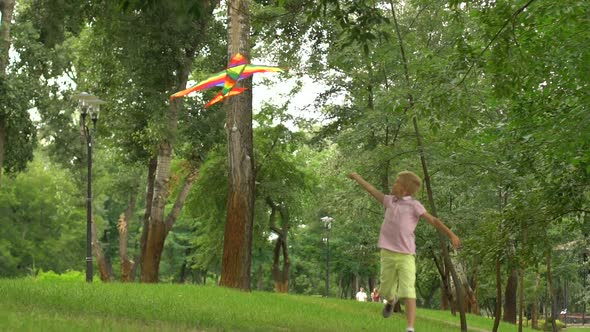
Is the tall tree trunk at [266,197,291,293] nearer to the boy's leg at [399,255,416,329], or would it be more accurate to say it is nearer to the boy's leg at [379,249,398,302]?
the boy's leg at [379,249,398,302]

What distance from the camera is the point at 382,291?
8508 millimetres

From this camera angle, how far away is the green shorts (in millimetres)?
8273

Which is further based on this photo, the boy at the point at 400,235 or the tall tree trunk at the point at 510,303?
the tall tree trunk at the point at 510,303

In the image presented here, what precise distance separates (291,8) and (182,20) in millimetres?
13325

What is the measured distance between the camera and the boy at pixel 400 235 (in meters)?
8.12

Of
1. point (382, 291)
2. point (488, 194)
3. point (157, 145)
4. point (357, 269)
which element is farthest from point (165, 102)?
point (357, 269)

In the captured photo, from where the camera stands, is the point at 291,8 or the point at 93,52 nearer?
the point at 291,8

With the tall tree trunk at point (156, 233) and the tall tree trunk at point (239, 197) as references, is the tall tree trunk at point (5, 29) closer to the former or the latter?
the tall tree trunk at point (156, 233)

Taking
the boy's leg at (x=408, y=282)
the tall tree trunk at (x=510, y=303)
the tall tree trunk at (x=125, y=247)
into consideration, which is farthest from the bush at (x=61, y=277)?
the tall tree trunk at (x=510, y=303)

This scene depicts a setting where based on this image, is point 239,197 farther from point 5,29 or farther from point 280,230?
point 280,230

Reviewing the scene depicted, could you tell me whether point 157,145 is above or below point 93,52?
below

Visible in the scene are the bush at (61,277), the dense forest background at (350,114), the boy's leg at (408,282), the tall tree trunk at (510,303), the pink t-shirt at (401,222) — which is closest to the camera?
the pink t-shirt at (401,222)

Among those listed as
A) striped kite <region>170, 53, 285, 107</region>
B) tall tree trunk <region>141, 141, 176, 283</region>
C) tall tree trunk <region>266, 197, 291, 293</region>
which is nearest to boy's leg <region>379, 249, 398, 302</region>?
striped kite <region>170, 53, 285, 107</region>

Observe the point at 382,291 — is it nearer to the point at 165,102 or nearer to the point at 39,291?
the point at 39,291
